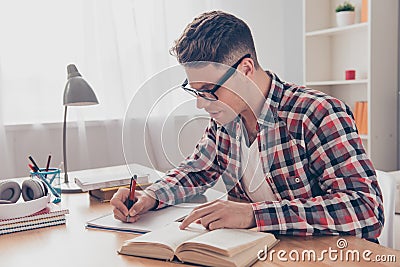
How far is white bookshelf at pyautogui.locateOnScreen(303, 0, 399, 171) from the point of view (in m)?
3.13

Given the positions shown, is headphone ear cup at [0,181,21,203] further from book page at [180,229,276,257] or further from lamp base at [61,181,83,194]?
book page at [180,229,276,257]

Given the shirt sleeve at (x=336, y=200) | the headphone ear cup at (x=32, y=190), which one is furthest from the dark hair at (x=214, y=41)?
the headphone ear cup at (x=32, y=190)

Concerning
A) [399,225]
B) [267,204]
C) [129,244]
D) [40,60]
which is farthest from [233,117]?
[40,60]

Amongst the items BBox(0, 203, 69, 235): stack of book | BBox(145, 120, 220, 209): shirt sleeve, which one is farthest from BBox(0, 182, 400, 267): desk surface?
BBox(145, 120, 220, 209): shirt sleeve

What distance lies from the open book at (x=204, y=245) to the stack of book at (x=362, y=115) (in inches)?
93.3

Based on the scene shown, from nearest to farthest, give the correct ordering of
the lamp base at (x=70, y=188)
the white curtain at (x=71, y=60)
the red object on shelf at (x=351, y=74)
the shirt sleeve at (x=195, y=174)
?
the shirt sleeve at (x=195, y=174) < the lamp base at (x=70, y=188) < the white curtain at (x=71, y=60) < the red object on shelf at (x=351, y=74)

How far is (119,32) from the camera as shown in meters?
3.37

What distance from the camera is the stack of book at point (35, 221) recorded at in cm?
125

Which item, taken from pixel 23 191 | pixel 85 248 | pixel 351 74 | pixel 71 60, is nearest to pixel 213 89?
pixel 85 248

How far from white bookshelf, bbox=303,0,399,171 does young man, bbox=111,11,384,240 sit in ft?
6.17

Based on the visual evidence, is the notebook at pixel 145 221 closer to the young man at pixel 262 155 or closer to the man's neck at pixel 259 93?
the young man at pixel 262 155

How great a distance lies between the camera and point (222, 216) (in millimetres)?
1106

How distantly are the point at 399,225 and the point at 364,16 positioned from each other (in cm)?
155

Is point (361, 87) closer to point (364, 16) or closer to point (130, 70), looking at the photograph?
point (364, 16)
